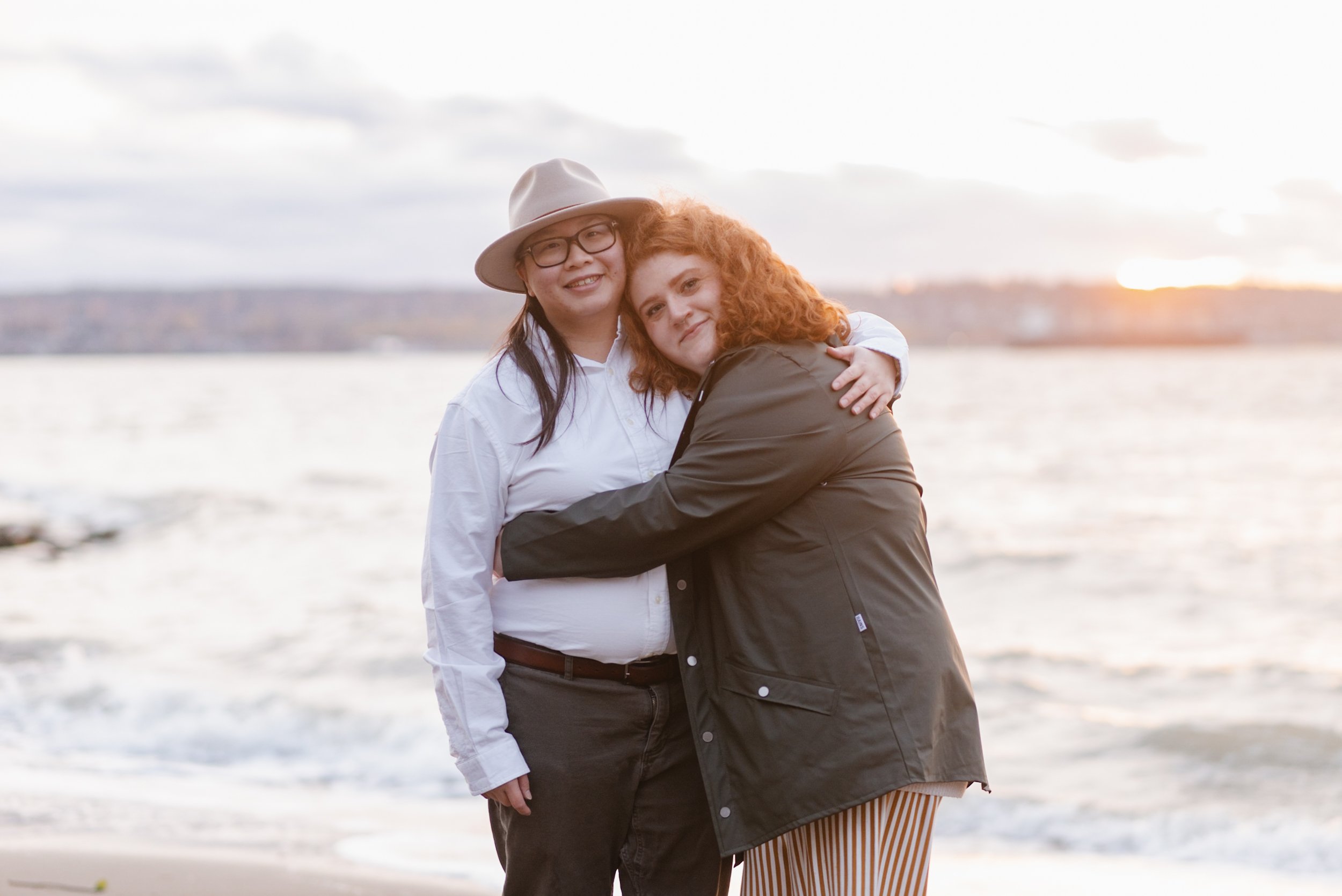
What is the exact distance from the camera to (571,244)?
8.20 feet

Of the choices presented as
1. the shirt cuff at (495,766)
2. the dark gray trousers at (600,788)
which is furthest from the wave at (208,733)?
the shirt cuff at (495,766)

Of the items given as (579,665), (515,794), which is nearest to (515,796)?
(515,794)

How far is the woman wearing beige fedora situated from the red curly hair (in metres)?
0.05

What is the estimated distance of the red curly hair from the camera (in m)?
2.40

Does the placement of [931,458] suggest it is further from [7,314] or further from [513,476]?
[7,314]

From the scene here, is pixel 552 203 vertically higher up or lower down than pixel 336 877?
higher up

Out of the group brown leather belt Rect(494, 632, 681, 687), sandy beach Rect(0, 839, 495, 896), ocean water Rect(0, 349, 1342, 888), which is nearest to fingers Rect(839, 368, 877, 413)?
brown leather belt Rect(494, 632, 681, 687)

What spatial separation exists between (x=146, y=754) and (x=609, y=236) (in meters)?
5.59

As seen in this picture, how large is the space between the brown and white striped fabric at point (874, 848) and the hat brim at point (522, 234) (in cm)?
134

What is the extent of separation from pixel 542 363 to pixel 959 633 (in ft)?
27.1

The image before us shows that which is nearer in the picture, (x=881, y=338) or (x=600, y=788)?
(x=600, y=788)

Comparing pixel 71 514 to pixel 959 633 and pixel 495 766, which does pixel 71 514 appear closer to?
pixel 959 633

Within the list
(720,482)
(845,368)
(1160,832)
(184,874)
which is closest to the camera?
(720,482)

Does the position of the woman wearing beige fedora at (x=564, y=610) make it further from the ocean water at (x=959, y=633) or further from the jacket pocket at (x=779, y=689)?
the ocean water at (x=959, y=633)
